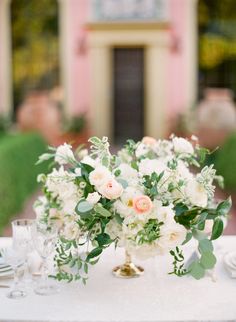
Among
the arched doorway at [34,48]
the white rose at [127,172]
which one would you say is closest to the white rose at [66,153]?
the white rose at [127,172]

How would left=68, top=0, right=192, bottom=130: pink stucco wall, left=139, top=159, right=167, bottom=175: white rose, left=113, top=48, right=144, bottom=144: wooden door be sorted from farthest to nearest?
left=113, top=48, right=144, bottom=144: wooden door < left=68, top=0, right=192, bottom=130: pink stucco wall < left=139, top=159, right=167, bottom=175: white rose

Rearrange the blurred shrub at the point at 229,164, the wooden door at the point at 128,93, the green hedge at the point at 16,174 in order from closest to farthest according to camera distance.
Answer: the green hedge at the point at 16,174 < the blurred shrub at the point at 229,164 < the wooden door at the point at 128,93

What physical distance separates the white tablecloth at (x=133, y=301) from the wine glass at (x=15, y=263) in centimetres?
3

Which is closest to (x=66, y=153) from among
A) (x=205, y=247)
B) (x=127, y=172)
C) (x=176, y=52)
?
(x=127, y=172)

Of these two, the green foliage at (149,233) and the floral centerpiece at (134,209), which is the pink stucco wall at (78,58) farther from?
the green foliage at (149,233)

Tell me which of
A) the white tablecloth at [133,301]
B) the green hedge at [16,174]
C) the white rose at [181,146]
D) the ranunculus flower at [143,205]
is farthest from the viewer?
the green hedge at [16,174]

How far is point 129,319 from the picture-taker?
1859mm

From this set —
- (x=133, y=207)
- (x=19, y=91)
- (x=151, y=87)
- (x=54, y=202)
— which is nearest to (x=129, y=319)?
(x=133, y=207)

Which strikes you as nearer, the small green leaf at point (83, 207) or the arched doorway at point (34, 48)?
the small green leaf at point (83, 207)

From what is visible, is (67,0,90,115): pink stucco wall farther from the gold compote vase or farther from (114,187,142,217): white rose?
(114,187,142,217): white rose

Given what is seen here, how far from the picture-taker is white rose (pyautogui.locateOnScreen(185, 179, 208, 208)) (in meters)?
2.07

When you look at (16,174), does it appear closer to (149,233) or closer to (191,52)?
(149,233)

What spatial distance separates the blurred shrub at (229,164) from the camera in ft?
21.5

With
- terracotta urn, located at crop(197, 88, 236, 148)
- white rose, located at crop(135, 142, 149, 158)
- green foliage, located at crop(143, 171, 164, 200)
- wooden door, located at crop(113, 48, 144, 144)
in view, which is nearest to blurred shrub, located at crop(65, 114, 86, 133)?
wooden door, located at crop(113, 48, 144, 144)
